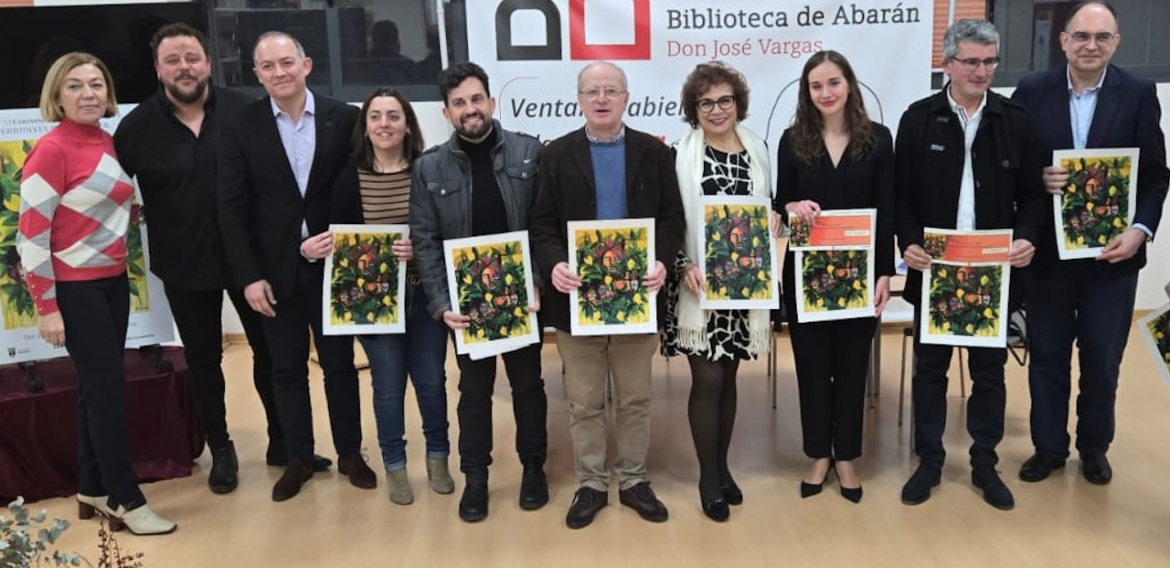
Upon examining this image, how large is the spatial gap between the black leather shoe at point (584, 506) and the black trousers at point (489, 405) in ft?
0.76

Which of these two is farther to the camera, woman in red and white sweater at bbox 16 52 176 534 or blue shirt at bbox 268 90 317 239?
blue shirt at bbox 268 90 317 239

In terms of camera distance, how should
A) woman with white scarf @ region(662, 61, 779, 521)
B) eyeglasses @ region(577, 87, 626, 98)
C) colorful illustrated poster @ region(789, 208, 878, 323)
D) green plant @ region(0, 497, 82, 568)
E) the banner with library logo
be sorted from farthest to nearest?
the banner with library logo
colorful illustrated poster @ region(789, 208, 878, 323)
woman with white scarf @ region(662, 61, 779, 521)
eyeglasses @ region(577, 87, 626, 98)
green plant @ region(0, 497, 82, 568)

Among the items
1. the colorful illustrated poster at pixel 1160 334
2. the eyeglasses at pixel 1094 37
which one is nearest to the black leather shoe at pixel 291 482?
the colorful illustrated poster at pixel 1160 334

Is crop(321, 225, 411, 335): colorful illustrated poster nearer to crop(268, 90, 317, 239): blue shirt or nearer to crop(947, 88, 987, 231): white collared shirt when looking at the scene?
crop(268, 90, 317, 239): blue shirt

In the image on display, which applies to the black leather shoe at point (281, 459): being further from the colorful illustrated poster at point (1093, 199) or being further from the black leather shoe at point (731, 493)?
the colorful illustrated poster at point (1093, 199)

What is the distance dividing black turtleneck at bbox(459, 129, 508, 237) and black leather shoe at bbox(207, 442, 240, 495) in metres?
1.47

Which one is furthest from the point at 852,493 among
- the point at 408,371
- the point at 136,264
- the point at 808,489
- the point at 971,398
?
the point at 136,264

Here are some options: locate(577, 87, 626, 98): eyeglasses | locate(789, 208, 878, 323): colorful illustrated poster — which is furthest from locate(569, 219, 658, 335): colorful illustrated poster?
locate(789, 208, 878, 323): colorful illustrated poster

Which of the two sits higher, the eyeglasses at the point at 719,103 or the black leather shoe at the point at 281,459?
the eyeglasses at the point at 719,103

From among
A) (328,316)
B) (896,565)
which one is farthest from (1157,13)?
(328,316)

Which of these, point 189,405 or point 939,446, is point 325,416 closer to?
point 189,405

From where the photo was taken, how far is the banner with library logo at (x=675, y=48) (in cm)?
494

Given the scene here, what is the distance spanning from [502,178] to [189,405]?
176 centimetres

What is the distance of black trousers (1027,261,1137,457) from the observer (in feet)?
11.0
